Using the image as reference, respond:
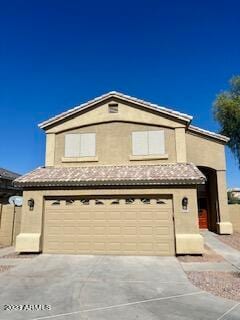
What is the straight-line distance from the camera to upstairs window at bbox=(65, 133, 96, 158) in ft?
56.0

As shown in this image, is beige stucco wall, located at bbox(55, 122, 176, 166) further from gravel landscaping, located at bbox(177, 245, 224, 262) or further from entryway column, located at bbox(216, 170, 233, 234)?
entryway column, located at bbox(216, 170, 233, 234)

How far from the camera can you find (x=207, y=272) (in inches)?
406

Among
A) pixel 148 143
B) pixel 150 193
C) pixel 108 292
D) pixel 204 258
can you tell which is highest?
pixel 148 143

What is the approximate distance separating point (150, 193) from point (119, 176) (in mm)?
1690

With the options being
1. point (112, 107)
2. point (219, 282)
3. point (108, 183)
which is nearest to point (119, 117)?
point (112, 107)

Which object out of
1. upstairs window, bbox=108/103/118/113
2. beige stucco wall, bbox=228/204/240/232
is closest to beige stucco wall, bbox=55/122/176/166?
upstairs window, bbox=108/103/118/113

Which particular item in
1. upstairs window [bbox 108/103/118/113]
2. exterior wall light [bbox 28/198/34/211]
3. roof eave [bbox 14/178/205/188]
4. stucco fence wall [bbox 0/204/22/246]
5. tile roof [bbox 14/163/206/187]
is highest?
upstairs window [bbox 108/103/118/113]

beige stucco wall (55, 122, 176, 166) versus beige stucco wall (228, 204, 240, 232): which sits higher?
beige stucco wall (55, 122, 176, 166)

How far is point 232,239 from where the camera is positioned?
1875 centimetres

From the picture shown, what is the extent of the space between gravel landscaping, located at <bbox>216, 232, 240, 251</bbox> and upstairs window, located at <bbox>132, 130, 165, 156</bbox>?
20.8 feet

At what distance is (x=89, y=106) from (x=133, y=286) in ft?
37.7

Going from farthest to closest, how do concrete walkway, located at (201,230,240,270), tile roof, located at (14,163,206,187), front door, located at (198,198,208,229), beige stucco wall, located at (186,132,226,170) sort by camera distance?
front door, located at (198,198,208,229)
beige stucco wall, located at (186,132,226,170)
tile roof, located at (14,163,206,187)
concrete walkway, located at (201,230,240,270)

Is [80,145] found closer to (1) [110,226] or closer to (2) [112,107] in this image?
(2) [112,107]

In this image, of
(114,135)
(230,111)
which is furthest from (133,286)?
(230,111)
